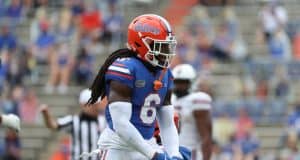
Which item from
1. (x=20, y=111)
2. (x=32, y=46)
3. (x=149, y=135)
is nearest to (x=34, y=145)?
(x=20, y=111)

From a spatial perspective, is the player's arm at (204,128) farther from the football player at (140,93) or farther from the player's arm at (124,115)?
the player's arm at (124,115)

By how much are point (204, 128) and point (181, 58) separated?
28.8 ft

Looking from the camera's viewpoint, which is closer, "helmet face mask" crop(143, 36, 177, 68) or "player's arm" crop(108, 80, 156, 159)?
"player's arm" crop(108, 80, 156, 159)

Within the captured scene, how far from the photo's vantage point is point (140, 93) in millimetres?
8938

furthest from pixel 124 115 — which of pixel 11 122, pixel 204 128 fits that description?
pixel 204 128

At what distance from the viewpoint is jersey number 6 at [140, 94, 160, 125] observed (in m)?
9.02

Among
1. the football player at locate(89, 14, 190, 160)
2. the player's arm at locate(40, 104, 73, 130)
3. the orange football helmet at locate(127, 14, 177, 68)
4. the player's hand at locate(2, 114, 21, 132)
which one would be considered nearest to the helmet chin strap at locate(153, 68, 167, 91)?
the football player at locate(89, 14, 190, 160)

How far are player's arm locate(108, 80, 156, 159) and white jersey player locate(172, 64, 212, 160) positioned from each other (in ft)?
9.39

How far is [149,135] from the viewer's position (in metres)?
9.16

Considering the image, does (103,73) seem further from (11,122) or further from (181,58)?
(181,58)

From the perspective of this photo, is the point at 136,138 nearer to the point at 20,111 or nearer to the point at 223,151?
the point at 223,151

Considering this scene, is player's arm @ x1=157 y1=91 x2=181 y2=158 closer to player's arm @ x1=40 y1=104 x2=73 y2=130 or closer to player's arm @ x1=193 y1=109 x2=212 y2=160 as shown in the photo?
player's arm @ x1=193 y1=109 x2=212 y2=160

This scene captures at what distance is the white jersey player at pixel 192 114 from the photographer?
11.6 m

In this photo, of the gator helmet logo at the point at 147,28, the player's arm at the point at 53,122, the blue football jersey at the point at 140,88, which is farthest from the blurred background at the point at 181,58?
the gator helmet logo at the point at 147,28
